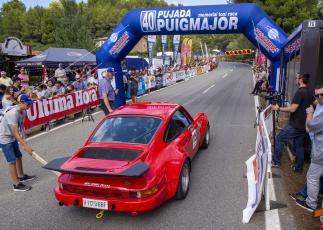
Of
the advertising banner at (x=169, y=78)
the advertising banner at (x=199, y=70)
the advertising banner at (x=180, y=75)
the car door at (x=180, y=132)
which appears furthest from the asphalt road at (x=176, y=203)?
the advertising banner at (x=199, y=70)

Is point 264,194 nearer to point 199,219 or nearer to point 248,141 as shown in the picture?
point 199,219

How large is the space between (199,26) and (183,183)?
853 centimetres

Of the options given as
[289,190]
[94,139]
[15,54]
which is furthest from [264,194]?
[15,54]

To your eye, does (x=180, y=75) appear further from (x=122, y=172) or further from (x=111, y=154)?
(x=122, y=172)

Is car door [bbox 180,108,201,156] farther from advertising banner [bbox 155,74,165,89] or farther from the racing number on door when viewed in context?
advertising banner [bbox 155,74,165,89]

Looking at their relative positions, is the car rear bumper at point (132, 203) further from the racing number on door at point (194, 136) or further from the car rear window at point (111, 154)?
the racing number on door at point (194, 136)

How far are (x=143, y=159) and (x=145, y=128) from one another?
0.85 metres

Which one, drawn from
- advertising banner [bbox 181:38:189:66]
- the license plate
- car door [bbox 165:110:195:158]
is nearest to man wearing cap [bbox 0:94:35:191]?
the license plate

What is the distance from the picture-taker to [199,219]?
441 cm

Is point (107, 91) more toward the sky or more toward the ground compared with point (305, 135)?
more toward the sky

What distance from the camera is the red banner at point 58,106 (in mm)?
9898

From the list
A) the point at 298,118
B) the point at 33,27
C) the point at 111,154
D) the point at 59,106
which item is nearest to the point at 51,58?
the point at 59,106

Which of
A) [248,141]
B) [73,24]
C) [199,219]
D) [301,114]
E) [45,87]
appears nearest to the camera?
[199,219]

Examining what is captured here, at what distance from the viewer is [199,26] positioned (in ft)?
39.4
